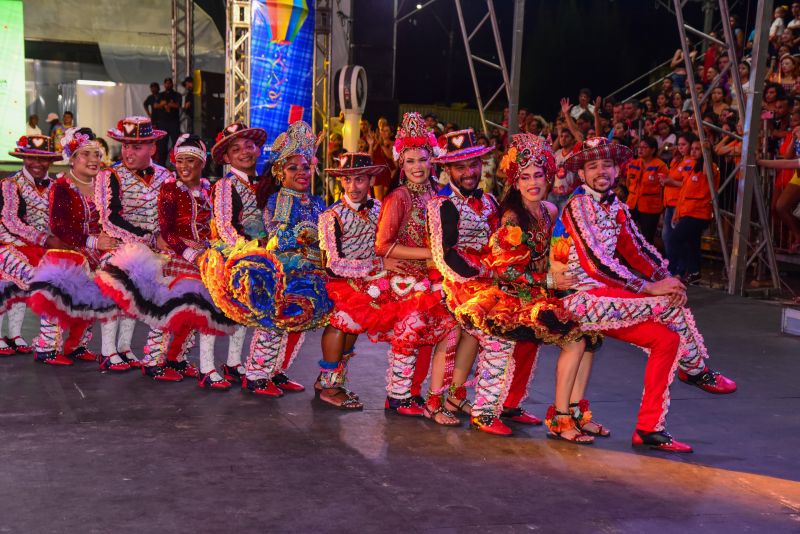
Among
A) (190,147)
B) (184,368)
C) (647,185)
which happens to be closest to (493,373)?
(184,368)

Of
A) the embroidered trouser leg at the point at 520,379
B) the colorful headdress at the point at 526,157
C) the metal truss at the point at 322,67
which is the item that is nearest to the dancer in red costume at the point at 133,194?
the embroidered trouser leg at the point at 520,379

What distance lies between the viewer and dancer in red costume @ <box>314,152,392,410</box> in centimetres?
546

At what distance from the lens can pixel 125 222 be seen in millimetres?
6230

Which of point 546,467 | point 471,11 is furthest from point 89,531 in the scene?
point 471,11

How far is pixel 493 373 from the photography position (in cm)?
515

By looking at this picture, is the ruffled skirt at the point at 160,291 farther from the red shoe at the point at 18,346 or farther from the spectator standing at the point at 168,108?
the spectator standing at the point at 168,108

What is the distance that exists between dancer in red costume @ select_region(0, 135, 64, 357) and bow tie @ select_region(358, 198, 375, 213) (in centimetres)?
237

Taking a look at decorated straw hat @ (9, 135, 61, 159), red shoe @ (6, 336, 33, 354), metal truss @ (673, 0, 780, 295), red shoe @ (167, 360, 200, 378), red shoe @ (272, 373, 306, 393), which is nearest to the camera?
red shoe @ (272, 373, 306, 393)

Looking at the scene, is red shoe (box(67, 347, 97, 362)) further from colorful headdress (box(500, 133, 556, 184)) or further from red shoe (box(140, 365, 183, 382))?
colorful headdress (box(500, 133, 556, 184))

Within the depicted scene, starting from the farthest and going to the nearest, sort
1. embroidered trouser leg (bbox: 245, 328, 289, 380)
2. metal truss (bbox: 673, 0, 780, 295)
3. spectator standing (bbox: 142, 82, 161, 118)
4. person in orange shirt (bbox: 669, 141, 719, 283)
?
spectator standing (bbox: 142, 82, 161, 118), person in orange shirt (bbox: 669, 141, 719, 283), metal truss (bbox: 673, 0, 780, 295), embroidered trouser leg (bbox: 245, 328, 289, 380)

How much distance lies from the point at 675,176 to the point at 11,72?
1250cm

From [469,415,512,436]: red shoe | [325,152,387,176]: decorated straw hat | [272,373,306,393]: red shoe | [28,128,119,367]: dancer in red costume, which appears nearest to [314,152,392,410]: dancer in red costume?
[325,152,387,176]: decorated straw hat

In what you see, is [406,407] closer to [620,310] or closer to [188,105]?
[620,310]

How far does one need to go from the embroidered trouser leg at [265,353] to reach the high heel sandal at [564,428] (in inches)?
68.2
